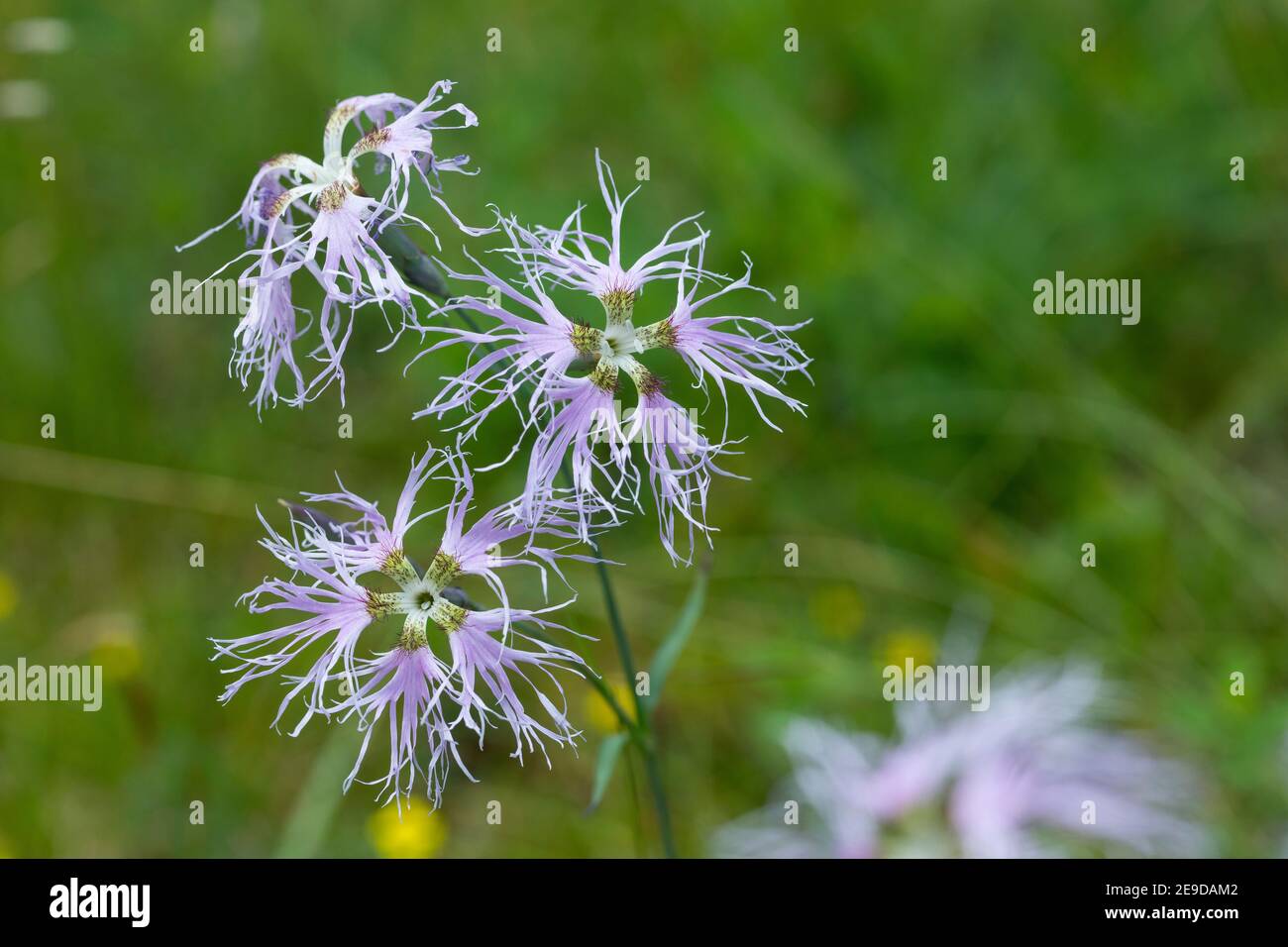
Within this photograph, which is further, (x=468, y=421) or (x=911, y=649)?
(x=911, y=649)

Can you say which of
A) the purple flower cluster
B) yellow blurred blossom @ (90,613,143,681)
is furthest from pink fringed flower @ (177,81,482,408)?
yellow blurred blossom @ (90,613,143,681)

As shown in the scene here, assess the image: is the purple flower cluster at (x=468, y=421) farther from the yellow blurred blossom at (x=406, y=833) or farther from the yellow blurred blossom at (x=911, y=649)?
the yellow blurred blossom at (x=911, y=649)

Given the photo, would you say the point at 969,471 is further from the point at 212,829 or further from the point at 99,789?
the point at 99,789

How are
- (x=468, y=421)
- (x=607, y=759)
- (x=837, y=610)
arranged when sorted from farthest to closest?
1. (x=837, y=610)
2. (x=607, y=759)
3. (x=468, y=421)

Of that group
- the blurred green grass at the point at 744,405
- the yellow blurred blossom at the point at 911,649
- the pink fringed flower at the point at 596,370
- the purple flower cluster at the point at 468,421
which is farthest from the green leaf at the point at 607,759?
the yellow blurred blossom at the point at 911,649

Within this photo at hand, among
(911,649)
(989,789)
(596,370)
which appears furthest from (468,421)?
(911,649)

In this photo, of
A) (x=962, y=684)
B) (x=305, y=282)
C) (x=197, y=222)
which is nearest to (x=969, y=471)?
(x=962, y=684)

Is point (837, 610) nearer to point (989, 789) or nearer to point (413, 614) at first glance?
point (989, 789)

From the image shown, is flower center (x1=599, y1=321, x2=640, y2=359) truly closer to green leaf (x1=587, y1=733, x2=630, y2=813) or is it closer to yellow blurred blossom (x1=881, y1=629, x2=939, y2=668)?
green leaf (x1=587, y1=733, x2=630, y2=813)
